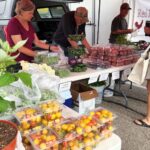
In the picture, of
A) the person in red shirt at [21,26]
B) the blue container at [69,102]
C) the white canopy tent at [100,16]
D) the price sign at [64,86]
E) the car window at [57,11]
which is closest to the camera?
the price sign at [64,86]

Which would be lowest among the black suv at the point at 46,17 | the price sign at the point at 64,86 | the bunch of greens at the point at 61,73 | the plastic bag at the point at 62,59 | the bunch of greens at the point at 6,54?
the price sign at the point at 64,86

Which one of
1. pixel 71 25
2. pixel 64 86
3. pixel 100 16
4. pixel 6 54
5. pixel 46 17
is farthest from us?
pixel 100 16

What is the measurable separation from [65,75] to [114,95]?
1.64m

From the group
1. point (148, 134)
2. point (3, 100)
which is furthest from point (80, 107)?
point (3, 100)

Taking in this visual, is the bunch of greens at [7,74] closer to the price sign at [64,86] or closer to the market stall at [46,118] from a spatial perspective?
the market stall at [46,118]

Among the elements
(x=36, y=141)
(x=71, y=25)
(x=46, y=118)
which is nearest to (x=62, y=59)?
(x=71, y=25)

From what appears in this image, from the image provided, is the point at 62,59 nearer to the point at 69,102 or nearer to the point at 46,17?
the point at 69,102

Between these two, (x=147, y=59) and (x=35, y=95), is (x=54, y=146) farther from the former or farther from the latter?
(x=147, y=59)

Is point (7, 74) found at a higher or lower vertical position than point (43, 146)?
higher

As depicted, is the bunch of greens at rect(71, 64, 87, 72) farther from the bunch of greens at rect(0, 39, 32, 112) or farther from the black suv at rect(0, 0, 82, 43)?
the black suv at rect(0, 0, 82, 43)

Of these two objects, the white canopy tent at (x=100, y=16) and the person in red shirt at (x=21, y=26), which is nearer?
the person in red shirt at (x=21, y=26)

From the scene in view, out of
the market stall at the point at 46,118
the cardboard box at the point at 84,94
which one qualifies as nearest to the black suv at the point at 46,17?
the cardboard box at the point at 84,94

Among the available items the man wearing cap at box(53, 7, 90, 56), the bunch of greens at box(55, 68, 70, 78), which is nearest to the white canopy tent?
the man wearing cap at box(53, 7, 90, 56)

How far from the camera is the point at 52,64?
2252mm
